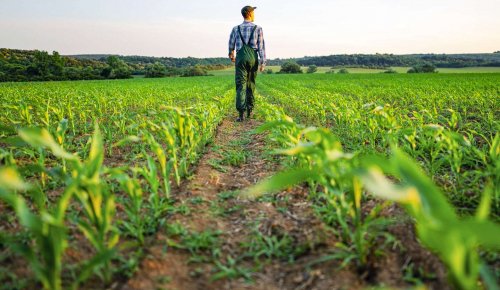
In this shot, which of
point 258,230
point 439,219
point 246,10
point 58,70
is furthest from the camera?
point 58,70

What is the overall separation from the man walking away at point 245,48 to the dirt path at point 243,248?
4467 millimetres

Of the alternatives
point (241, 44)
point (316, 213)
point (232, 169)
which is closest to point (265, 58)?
point (241, 44)

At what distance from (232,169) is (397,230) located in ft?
7.11

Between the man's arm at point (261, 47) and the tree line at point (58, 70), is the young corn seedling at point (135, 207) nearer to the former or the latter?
the man's arm at point (261, 47)

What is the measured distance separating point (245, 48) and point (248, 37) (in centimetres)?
24

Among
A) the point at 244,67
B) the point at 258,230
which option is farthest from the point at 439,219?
the point at 244,67

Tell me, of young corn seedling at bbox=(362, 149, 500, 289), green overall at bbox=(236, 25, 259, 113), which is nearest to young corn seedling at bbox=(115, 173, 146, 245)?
young corn seedling at bbox=(362, 149, 500, 289)

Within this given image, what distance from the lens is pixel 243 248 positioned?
2285 mm

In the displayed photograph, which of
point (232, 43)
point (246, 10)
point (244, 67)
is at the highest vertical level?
point (246, 10)

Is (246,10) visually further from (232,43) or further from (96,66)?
(96,66)

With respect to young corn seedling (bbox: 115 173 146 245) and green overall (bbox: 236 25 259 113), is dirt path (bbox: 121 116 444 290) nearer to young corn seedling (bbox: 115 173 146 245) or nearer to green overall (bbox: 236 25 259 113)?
young corn seedling (bbox: 115 173 146 245)

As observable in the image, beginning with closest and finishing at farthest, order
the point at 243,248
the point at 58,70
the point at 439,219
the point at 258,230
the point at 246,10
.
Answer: the point at 439,219 < the point at 243,248 < the point at 258,230 < the point at 246,10 < the point at 58,70

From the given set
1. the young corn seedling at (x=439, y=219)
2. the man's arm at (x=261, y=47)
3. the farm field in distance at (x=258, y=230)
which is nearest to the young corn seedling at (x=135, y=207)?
the farm field in distance at (x=258, y=230)

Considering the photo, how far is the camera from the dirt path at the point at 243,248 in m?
1.88
